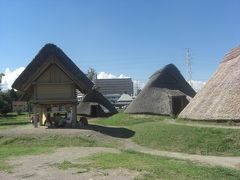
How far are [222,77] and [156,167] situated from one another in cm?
1701

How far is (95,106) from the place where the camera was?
5791cm

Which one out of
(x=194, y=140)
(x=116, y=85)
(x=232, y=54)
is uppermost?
(x=116, y=85)

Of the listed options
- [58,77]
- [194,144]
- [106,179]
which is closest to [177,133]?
[194,144]

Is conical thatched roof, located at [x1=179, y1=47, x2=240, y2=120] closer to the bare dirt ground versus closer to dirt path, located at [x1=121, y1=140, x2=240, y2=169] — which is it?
the bare dirt ground

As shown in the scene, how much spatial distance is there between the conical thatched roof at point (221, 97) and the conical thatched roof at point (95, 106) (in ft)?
86.1

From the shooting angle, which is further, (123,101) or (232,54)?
(123,101)

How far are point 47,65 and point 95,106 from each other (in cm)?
2834

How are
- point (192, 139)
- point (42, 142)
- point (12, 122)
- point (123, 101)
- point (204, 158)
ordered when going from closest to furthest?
point (204, 158) < point (192, 139) < point (42, 142) < point (12, 122) < point (123, 101)

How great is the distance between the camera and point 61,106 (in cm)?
3209

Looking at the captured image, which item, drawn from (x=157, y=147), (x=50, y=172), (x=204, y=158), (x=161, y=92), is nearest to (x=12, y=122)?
(x=161, y=92)

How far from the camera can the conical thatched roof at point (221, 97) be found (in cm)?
2638

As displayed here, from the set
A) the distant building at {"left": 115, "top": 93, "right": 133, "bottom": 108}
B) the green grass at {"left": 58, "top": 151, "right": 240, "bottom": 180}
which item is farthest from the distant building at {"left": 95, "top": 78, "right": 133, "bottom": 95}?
the green grass at {"left": 58, "top": 151, "right": 240, "bottom": 180}

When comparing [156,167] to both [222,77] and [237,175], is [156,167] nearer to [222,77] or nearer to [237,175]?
[237,175]

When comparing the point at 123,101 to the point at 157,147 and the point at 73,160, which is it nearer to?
the point at 157,147
